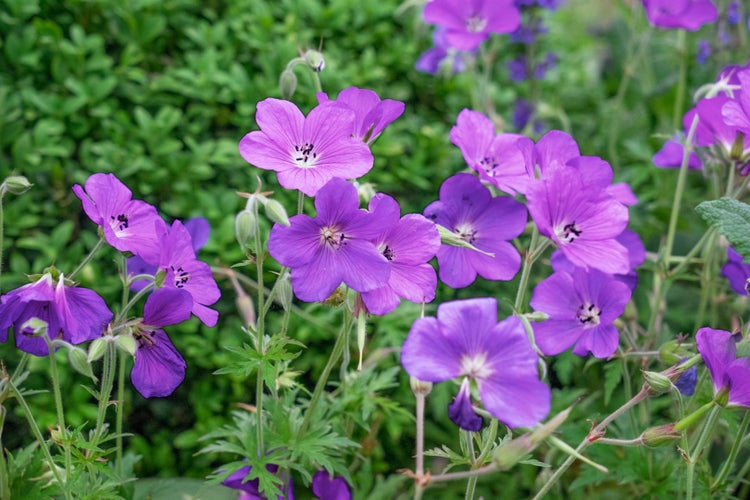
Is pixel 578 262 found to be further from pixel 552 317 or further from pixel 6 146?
pixel 6 146

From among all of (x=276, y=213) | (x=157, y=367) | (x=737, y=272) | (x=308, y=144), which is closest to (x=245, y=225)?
(x=276, y=213)

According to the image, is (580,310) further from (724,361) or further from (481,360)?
(481,360)

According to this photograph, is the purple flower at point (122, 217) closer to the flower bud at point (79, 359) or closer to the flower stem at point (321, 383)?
the flower bud at point (79, 359)

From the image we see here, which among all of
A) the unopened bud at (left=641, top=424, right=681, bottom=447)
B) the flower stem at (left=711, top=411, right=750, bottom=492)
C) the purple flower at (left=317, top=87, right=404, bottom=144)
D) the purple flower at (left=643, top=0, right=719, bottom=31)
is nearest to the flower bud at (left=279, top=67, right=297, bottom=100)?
the purple flower at (left=317, top=87, right=404, bottom=144)

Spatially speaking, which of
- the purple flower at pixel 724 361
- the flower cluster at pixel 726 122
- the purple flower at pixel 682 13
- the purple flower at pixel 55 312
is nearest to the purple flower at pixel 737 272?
the flower cluster at pixel 726 122

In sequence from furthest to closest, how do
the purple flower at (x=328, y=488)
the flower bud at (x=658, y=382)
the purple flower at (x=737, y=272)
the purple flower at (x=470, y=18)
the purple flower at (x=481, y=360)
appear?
the purple flower at (x=470, y=18)
the purple flower at (x=737, y=272)
the purple flower at (x=328, y=488)
the flower bud at (x=658, y=382)
the purple flower at (x=481, y=360)
